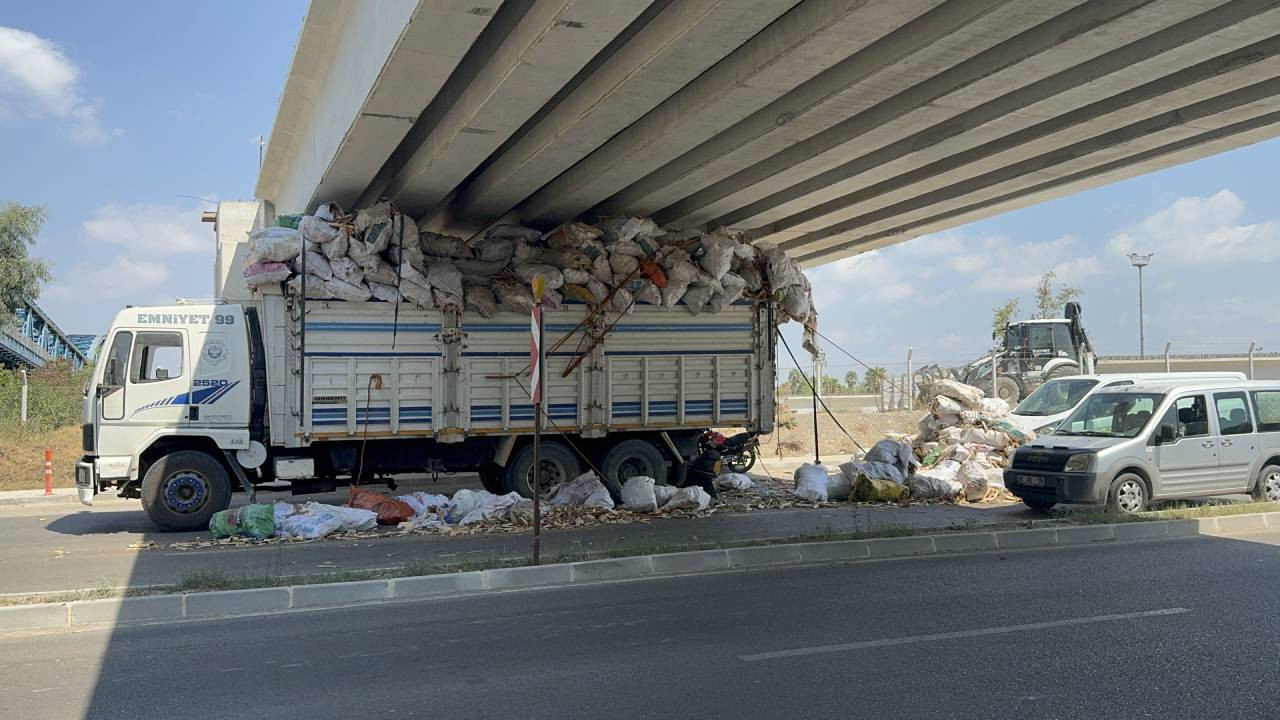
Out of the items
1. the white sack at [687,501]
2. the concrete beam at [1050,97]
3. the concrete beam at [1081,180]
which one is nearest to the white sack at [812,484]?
the white sack at [687,501]

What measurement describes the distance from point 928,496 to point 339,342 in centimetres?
857

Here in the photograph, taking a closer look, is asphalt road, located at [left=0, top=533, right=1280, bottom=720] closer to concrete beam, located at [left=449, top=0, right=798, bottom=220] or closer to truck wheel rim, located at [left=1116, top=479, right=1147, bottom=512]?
truck wheel rim, located at [left=1116, top=479, right=1147, bottom=512]

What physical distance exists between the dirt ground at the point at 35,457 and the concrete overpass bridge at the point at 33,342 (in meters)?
11.0

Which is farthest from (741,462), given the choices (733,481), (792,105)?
(792,105)

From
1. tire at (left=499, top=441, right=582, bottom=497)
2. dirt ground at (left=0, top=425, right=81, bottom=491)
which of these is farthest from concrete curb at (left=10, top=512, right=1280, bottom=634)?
dirt ground at (left=0, top=425, right=81, bottom=491)

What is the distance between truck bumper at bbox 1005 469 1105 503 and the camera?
11719mm

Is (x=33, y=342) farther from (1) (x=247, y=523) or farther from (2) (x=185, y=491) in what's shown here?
(1) (x=247, y=523)

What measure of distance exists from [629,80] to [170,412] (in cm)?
707

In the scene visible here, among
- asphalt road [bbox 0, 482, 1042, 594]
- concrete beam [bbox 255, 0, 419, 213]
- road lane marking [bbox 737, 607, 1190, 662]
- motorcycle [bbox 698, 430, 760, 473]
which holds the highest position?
concrete beam [bbox 255, 0, 419, 213]

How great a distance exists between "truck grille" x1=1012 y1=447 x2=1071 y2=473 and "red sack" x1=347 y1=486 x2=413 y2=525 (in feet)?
26.1

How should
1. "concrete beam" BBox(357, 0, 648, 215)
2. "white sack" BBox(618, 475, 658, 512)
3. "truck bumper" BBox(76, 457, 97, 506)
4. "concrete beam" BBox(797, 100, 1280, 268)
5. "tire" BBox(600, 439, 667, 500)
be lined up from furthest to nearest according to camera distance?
"tire" BBox(600, 439, 667, 500) < "white sack" BBox(618, 475, 658, 512) < "concrete beam" BBox(797, 100, 1280, 268) < "truck bumper" BBox(76, 457, 97, 506) < "concrete beam" BBox(357, 0, 648, 215)

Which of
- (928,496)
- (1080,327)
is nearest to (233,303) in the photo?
(928,496)

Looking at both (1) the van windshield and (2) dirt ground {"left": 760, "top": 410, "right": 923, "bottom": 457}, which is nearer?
(1) the van windshield

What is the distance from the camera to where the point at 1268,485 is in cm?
1277
